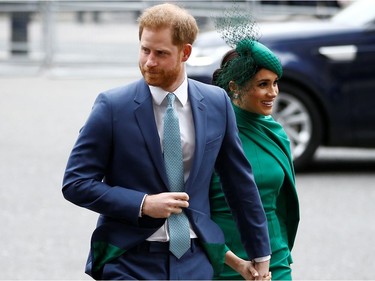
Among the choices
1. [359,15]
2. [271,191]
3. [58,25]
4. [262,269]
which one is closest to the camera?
[262,269]

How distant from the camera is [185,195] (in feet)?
12.1

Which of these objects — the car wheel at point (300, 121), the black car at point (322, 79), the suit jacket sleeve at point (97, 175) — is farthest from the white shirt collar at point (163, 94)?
the car wheel at point (300, 121)

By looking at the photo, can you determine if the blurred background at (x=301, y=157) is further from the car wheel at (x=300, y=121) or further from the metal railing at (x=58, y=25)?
the metal railing at (x=58, y=25)

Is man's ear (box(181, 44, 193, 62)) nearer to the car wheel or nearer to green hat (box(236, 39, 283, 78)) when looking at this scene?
green hat (box(236, 39, 283, 78))

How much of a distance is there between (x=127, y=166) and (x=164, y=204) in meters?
0.18

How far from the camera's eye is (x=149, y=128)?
372 cm

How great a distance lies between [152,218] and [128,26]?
49.8 feet

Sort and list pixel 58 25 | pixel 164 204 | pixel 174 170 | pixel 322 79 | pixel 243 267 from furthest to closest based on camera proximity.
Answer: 1. pixel 58 25
2. pixel 322 79
3. pixel 243 267
4. pixel 174 170
5. pixel 164 204

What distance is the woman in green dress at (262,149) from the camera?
4355 millimetres

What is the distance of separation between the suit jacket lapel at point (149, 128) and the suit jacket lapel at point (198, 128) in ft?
0.35

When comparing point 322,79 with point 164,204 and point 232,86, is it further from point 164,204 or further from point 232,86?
point 164,204

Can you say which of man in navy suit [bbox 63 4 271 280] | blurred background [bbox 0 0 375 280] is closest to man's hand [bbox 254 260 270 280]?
man in navy suit [bbox 63 4 271 280]

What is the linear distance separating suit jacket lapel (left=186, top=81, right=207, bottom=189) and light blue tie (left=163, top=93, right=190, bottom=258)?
0.04 meters

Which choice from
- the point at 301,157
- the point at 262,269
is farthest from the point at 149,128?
the point at 301,157
